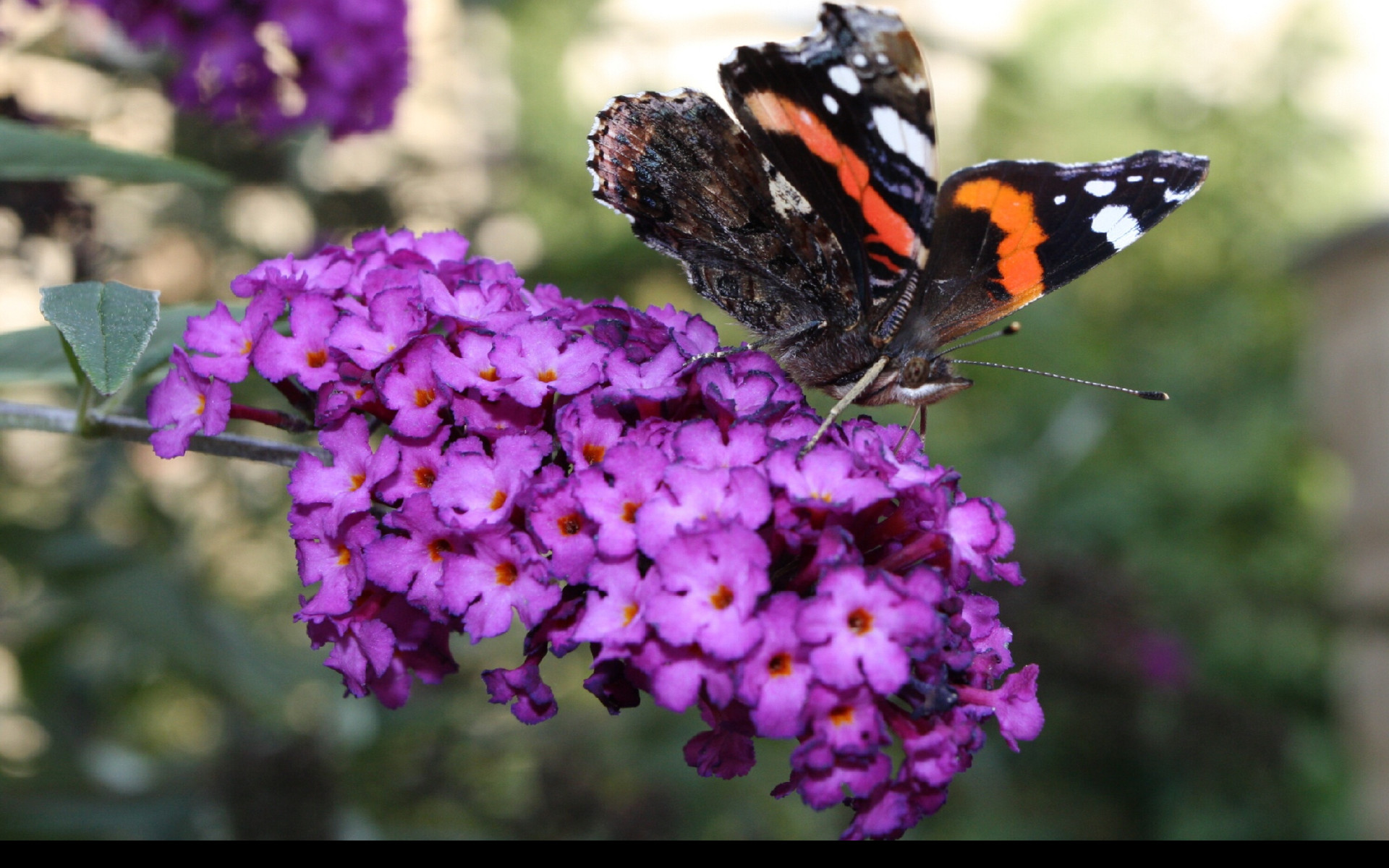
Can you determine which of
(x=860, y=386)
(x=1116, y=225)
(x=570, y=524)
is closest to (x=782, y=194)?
(x=860, y=386)

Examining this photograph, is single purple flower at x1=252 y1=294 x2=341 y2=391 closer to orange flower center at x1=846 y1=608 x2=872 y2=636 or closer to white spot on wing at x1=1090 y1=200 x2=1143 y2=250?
orange flower center at x1=846 y1=608 x2=872 y2=636

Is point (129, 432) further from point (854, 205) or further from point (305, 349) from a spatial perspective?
point (854, 205)

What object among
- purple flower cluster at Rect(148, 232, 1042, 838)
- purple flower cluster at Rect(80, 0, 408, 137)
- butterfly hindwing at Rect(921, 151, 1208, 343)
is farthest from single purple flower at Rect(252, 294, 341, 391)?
purple flower cluster at Rect(80, 0, 408, 137)

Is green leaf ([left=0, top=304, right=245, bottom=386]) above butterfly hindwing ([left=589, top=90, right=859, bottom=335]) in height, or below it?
below

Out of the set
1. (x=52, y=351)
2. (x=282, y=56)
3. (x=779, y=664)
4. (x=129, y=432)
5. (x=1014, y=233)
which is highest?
(x=282, y=56)

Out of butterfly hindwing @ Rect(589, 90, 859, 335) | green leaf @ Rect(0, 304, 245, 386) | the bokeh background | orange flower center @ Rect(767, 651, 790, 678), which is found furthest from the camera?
the bokeh background

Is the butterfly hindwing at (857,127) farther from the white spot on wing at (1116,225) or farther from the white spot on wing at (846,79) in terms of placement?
the white spot on wing at (1116,225)

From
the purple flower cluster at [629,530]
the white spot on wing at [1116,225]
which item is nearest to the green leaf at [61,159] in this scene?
the purple flower cluster at [629,530]
